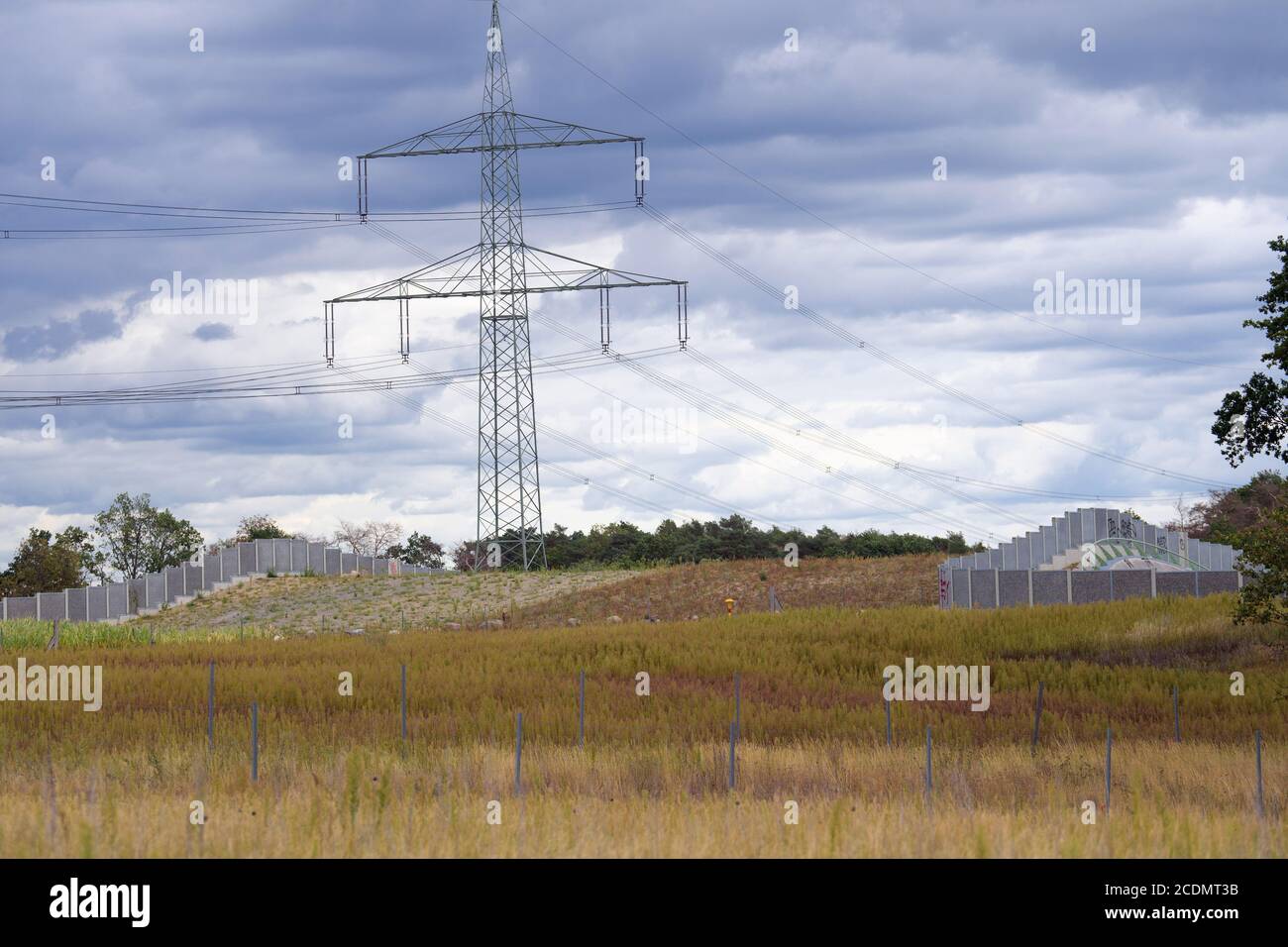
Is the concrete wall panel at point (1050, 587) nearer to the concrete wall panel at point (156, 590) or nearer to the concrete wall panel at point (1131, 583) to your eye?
the concrete wall panel at point (1131, 583)

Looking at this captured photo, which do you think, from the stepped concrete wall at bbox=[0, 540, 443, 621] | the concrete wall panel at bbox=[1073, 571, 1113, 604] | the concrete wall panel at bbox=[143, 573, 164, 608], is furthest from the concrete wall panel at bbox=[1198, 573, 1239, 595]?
the concrete wall panel at bbox=[143, 573, 164, 608]

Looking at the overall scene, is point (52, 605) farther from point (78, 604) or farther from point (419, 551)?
point (419, 551)

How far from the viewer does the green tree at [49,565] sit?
106000mm

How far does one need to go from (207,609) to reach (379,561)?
1702 centimetres

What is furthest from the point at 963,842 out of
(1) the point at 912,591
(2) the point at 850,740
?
(1) the point at 912,591

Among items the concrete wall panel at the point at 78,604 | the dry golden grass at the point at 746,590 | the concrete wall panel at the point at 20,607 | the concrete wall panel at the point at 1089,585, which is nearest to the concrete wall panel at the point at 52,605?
the concrete wall panel at the point at 78,604

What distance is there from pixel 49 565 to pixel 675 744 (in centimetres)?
9145

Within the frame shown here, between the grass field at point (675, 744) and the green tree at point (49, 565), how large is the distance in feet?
190

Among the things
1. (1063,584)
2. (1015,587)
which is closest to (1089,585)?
(1063,584)

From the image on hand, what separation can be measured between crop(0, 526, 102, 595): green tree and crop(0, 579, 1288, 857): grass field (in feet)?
190

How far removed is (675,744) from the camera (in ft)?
92.0

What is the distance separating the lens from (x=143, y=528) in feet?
369
